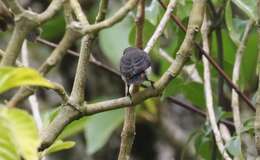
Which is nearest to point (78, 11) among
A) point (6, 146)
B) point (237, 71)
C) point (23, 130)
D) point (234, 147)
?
point (6, 146)

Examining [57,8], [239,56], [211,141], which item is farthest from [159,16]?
[57,8]

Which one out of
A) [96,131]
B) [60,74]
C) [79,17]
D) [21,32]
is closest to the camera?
[21,32]

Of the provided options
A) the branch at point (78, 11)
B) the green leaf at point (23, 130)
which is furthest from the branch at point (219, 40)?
the green leaf at point (23, 130)

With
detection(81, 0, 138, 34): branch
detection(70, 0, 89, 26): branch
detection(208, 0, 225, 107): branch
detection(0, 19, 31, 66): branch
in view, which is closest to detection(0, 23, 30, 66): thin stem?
detection(0, 19, 31, 66): branch

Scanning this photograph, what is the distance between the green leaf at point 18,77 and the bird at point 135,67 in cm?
49

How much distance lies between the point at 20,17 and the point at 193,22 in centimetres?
43

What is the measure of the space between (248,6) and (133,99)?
532 millimetres

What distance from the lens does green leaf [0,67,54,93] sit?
927mm

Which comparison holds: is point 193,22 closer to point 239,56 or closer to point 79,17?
point 79,17

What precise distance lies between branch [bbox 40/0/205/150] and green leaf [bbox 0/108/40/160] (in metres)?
0.39

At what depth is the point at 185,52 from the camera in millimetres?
1362

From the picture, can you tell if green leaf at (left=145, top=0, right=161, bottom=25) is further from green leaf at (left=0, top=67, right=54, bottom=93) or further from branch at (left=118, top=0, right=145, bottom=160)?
green leaf at (left=0, top=67, right=54, bottom=93)

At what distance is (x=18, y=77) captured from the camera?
0.93 meters

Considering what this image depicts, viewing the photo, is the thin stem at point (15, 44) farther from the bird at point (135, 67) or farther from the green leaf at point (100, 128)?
the green leaf at point (100, 128)
